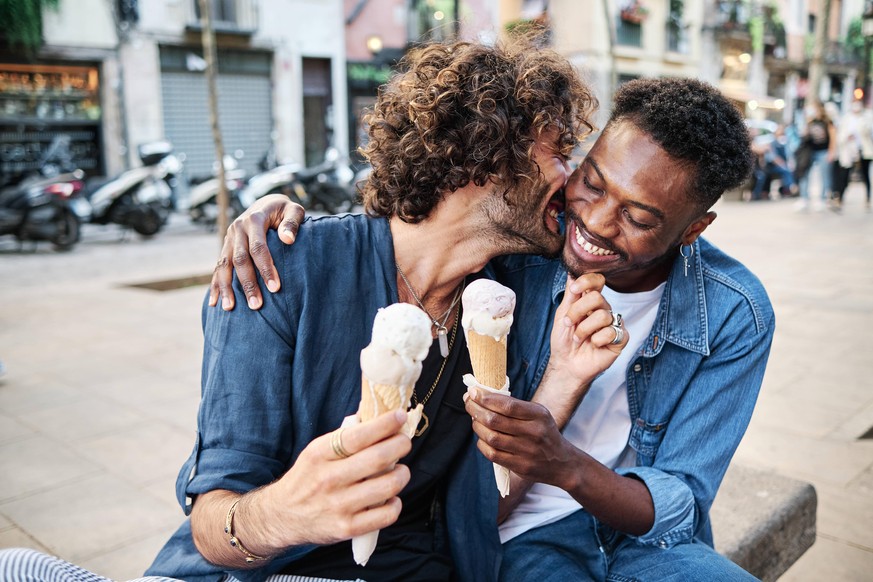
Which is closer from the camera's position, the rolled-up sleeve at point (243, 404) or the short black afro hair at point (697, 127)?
the rolled-up sleeve at point (243, 404)

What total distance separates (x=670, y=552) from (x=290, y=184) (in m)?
12.5

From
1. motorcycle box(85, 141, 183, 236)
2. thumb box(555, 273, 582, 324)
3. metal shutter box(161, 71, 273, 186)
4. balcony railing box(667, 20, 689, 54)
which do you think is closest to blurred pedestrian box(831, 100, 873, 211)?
motorcycle box(85, 141, 183, 236)

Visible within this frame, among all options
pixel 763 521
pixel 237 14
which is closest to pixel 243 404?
pixel 763 521

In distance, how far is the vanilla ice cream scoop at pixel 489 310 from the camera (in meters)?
1.51

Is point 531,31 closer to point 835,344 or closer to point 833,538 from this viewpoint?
point 833,538

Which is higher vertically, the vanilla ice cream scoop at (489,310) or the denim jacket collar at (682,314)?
the vanilla ice cream scoop at (489,310)

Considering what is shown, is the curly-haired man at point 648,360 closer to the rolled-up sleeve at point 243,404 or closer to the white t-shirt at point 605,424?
the white t-shirt at point 605,424

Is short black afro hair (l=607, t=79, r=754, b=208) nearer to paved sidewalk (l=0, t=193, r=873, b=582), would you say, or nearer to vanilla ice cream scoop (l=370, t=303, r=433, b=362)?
vanilla ice cream scoop (l=370, t=303, r=433, b=362)

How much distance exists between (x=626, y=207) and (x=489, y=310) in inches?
25.0

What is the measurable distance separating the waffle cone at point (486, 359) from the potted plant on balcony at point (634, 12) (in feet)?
99.8

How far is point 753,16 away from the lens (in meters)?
33.7

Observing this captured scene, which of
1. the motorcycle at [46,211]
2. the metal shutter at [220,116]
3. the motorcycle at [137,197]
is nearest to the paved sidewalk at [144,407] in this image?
the motorcycle at [46,211]

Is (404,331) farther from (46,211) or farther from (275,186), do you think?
(275,186)

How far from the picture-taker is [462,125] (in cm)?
188
